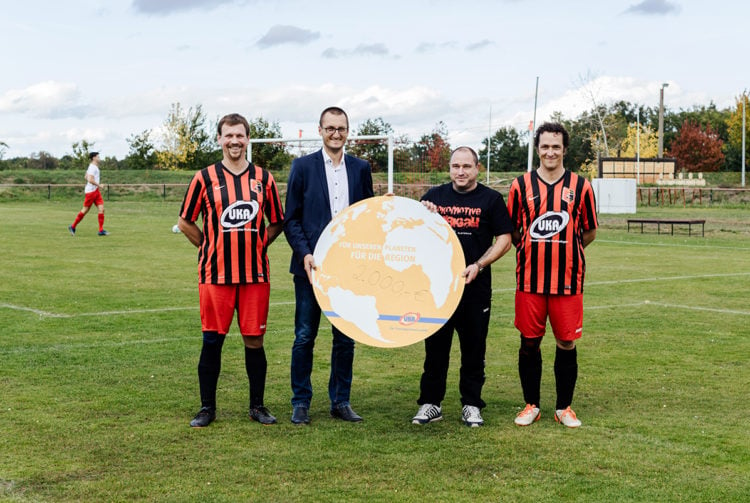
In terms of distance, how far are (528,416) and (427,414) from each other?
660 mm

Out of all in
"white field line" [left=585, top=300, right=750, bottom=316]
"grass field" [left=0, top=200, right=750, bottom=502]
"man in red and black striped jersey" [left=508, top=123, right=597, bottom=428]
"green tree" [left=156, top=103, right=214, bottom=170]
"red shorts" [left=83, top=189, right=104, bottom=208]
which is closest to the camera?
"grass field" [left=0, top=200, right=750, bottom=502]

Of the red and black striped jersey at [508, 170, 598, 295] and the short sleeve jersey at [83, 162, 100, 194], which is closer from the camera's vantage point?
the red and black striped jersey at [508, 170, 598, 295]

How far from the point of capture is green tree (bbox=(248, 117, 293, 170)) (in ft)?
135

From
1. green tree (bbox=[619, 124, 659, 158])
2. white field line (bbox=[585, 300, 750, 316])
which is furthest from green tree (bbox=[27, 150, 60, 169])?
white field line (bbox=[585, 300, 750, 316])

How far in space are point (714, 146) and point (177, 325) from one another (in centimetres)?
7106

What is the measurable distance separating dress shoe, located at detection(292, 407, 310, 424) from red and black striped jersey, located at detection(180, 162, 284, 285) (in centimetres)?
90

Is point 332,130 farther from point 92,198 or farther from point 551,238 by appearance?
point 92,198

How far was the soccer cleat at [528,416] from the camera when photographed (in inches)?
237

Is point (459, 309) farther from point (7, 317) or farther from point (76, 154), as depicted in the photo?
point (76, 154)

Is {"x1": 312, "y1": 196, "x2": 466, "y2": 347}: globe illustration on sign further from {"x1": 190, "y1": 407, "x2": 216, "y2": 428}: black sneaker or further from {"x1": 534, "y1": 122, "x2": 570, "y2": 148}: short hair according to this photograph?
{"x1": 190, "y1": 407, "x2": 216, "y2": 428}: black sneaker

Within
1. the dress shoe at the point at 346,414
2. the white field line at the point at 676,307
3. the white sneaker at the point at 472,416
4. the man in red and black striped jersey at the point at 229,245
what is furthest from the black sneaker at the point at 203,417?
the white field line at the point at 676,307

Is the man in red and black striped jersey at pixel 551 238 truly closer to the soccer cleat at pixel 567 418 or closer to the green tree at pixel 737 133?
the soccer cleat at pixel 567 418

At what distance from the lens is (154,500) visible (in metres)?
4.55

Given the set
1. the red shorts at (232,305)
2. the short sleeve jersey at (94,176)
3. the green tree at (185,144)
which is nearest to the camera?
the red shorts at (232,305)
